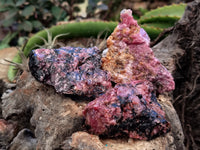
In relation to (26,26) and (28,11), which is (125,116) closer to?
(28,11)

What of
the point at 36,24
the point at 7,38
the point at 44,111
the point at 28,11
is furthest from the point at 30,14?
the point at 44,111

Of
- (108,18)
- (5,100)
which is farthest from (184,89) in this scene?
(108,18)

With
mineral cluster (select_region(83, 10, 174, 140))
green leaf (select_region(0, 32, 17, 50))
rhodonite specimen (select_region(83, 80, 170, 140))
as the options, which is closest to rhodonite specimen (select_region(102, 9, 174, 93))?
mineral cluster (select_region(83, 10, 174, 140))

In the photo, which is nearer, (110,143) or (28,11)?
(110,143)

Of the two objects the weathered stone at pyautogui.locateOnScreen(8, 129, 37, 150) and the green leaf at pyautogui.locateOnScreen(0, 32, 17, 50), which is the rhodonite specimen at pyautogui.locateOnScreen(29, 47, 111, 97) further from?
the green leaf at pyautogui.locateOnScreen(0, 32, 17, 50)

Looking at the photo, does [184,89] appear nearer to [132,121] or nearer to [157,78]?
[157,78]
